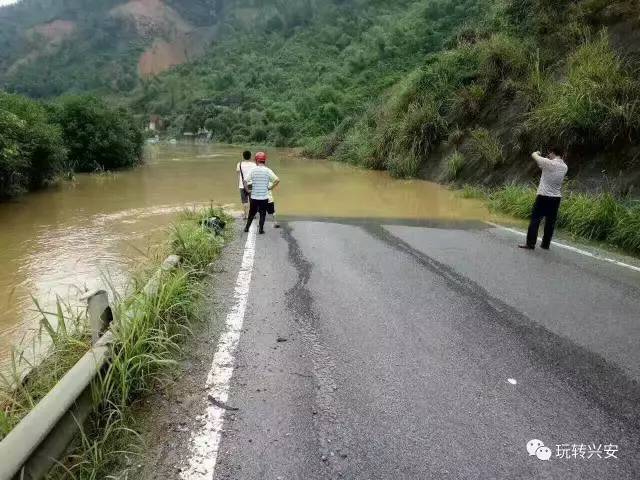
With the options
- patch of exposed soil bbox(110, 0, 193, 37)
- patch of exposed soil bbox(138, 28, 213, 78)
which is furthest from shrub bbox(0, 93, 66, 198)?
patch of exposed soil bbox(110, 0, 193, 37)

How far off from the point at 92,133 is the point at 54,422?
2410 centimetres

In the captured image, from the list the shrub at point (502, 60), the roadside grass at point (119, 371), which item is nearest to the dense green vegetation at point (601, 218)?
the roadside grass at point (119, 371)

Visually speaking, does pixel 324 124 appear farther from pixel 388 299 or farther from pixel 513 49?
pixel 388 299

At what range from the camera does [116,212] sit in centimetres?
1409

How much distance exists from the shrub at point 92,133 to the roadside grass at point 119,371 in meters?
20.9

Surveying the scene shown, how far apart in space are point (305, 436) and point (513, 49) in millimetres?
18851

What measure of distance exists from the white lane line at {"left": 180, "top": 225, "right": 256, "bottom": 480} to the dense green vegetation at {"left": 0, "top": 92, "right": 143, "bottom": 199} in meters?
11.6

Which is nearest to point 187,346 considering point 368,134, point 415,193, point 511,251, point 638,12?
point 511,251

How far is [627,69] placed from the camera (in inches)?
529

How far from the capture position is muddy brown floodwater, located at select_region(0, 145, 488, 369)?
751 centimetres

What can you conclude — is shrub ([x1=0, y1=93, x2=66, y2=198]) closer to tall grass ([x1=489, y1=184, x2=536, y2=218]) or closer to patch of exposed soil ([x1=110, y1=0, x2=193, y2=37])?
tall grass ([x1=489, y1=184, x2=536, y2=218])

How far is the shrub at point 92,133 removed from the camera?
23672 mm
